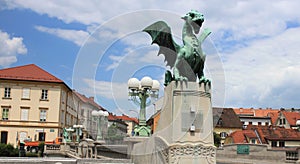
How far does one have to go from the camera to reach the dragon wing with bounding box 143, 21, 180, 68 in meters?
11.3

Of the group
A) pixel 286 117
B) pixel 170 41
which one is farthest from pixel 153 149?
pixel 286 117

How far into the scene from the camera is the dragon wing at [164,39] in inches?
446

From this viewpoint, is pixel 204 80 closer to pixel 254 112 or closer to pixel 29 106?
pixel 29 106

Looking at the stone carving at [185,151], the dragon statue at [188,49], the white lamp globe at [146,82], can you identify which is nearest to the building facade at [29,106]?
the white lamp globe at [146,82]

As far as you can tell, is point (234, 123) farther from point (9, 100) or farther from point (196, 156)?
point (196, 156)

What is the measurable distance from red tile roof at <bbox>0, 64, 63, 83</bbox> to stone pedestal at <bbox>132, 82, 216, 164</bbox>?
37717 mm

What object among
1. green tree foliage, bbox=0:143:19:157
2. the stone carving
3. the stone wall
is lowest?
green tree foliage, bbox=0:143:19:157

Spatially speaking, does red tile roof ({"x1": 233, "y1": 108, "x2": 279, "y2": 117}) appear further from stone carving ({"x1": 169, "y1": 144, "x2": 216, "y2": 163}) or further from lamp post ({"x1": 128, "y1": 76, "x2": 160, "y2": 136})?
stone carving ({"x1": 169, "y1": 144, "x2": 216, "y2": 163})

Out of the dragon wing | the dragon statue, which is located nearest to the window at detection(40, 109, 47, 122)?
the dragon wing

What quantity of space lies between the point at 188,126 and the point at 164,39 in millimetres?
2916

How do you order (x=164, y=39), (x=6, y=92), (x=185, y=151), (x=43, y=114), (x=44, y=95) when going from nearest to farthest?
(x=185, y=151) < (x=164, y=39) < (x=6, y=92) < (x=43, y=114) < (x=44, y=95)

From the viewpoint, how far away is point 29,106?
45250mm

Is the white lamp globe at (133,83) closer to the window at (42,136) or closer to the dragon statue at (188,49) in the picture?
the dragon statue at (188,49)

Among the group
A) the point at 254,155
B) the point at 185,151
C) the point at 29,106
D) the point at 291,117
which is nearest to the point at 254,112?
the point at 291,117
